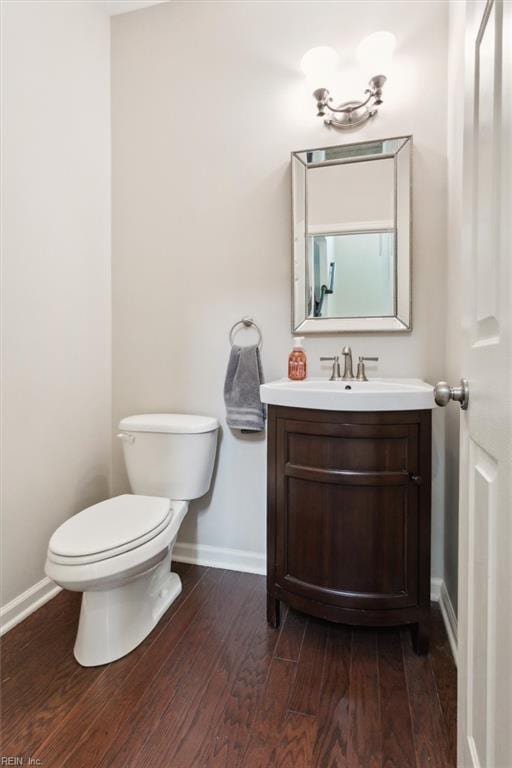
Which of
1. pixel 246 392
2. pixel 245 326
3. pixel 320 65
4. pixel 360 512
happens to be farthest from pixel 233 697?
pixel 320 65

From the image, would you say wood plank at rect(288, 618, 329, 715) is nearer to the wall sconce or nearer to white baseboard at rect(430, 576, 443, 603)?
white baseboard at rect(430, 576, 443, 603)

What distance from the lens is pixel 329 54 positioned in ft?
4.86

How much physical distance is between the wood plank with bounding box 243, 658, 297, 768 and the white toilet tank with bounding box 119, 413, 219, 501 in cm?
70

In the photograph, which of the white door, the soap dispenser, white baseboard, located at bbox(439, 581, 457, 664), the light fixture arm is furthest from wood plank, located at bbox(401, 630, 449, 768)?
the light fixture arm

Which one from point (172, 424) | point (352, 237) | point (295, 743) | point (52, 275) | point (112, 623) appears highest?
point (352, 237)

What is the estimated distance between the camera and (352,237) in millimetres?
1557

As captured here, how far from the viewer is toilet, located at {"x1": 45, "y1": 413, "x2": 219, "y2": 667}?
1.16m

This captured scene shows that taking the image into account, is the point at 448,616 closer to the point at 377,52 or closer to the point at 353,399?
the point at 353,399

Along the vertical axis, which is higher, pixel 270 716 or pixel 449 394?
pixel 449 394

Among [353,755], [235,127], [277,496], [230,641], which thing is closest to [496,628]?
[353,755]

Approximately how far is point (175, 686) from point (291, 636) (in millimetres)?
425

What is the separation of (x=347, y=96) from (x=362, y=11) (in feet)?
1.08

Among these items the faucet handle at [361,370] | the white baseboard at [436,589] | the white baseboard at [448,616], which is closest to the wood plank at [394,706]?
the white baseboard at [448,616]

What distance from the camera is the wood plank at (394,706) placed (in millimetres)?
938
